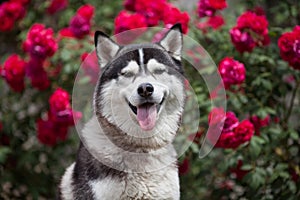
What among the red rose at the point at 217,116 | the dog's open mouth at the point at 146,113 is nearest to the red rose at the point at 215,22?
the red rose at the point at 217,116

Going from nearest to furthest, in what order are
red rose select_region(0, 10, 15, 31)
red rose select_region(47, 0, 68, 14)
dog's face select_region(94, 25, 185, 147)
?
dog's face select_region(94, 25, 185, 147), red rose select_region(0, 10, 15, 31), red rose select_region(47, 0, 68, 14)

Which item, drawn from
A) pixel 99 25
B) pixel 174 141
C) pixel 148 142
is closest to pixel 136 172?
pixel 148 142

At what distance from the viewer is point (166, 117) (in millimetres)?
3439

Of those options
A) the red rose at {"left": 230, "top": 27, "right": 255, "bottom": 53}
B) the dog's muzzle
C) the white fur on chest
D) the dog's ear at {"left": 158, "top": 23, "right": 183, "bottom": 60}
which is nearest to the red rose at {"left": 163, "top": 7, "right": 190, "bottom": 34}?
the red rose at {"left": 230, "top": 27, "right": 255, "bottom": 53}

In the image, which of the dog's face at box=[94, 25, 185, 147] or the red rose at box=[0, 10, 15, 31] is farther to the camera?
the red rose at box=[0, 10, 15, 31]

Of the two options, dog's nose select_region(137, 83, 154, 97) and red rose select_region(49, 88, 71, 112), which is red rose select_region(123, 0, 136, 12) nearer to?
red rose select_region(49, 88, 71, 112)

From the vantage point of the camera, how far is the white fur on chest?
3.35 m

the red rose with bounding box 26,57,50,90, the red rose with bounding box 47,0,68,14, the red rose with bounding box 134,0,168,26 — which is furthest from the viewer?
the red rose with bounding box 47,0,68,14

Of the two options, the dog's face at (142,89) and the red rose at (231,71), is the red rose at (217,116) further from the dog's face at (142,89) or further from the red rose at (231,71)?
the dog's face at (142,89)

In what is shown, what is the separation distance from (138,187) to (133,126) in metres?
0.32

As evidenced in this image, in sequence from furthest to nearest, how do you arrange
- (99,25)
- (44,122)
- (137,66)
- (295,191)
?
(99,25) < (44,122) < (295,191) < (137,66)

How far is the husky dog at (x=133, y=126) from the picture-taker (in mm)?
3311

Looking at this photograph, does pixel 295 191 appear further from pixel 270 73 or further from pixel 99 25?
pixel 99 25

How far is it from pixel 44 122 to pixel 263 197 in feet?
5.24
